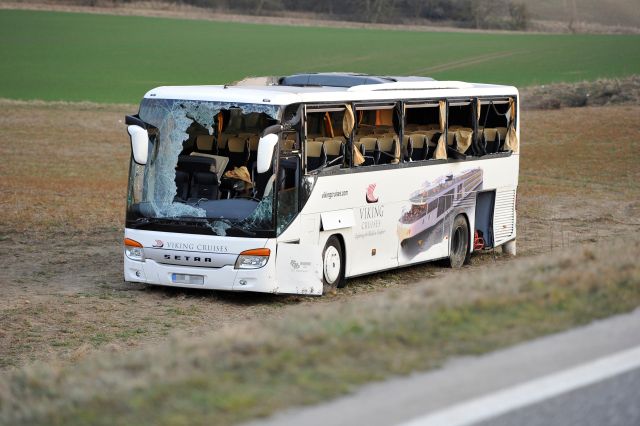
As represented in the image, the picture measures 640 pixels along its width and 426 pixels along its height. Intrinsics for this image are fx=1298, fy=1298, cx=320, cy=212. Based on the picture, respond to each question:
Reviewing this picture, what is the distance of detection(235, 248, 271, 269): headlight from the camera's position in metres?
16.2

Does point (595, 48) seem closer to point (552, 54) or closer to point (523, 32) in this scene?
point (552, 54)

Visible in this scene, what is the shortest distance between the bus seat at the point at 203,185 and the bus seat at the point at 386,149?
2.84 meters

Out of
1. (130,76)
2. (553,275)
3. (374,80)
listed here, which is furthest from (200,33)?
(553,275)

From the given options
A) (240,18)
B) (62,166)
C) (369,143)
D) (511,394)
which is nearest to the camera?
(511,394)

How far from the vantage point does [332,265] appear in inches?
681

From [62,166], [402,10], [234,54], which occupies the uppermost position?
[402,10]

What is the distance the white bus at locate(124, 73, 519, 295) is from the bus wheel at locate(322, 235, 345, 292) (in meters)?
0.02

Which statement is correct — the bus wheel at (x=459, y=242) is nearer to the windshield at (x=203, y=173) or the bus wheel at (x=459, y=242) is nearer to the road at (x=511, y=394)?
the windshield at (x=203, y=173)

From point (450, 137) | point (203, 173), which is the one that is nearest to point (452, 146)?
point (450, 137)

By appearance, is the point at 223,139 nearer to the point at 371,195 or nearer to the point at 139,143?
the point at 139,143

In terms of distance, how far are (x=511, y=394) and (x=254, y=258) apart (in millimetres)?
9717

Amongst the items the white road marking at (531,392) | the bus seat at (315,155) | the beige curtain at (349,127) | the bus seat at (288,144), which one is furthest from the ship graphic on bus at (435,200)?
the white road marking at (531,392)

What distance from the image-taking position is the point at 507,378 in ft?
23.2

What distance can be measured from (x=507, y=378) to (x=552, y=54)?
224 ft
